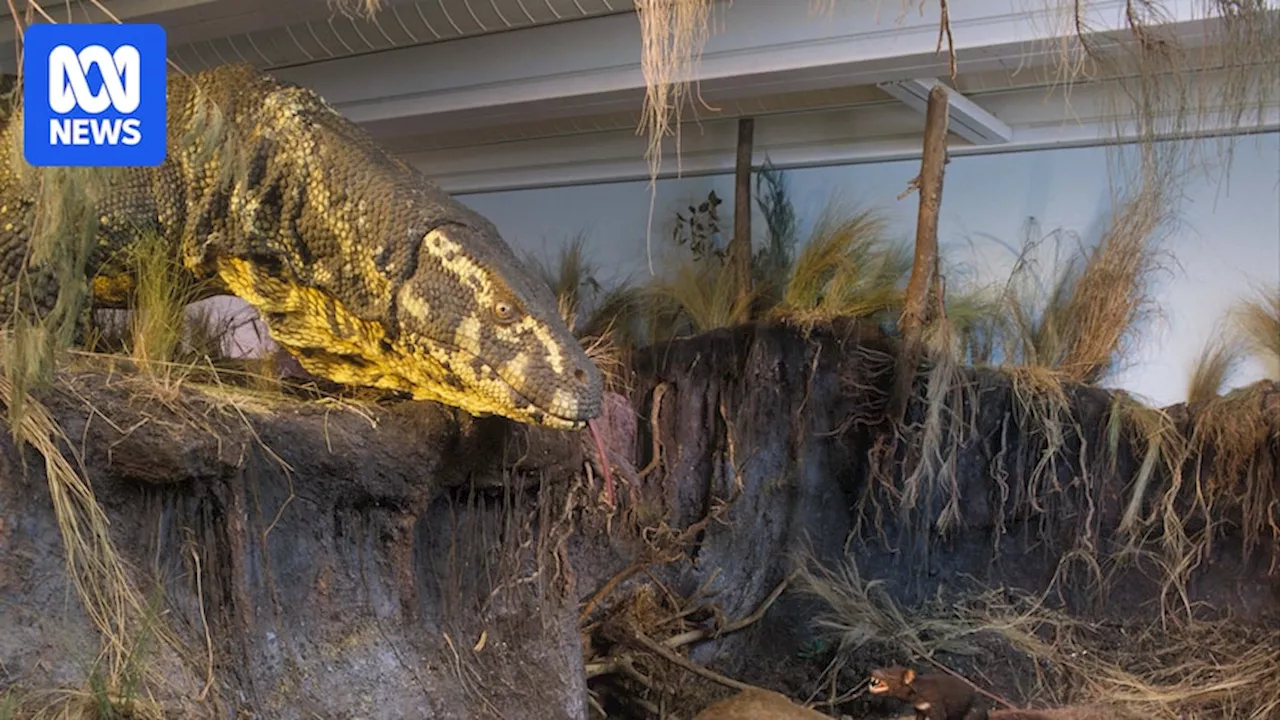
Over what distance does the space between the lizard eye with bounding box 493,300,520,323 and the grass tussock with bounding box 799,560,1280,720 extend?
7.44ft

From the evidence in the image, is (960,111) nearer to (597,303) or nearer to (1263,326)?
(1263,326)

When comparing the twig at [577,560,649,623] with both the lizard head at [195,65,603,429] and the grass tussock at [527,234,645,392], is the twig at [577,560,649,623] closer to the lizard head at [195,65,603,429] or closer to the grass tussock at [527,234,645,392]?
the grass tussock at [527,234,645,392]

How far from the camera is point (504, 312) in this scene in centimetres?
244

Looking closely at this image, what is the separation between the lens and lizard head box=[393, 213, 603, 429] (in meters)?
2.40

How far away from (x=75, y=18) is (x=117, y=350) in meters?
0.77

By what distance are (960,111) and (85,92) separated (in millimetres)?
3279

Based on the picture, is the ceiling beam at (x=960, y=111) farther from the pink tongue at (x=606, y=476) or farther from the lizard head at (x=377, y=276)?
the lizard head at (x=377, y=276)

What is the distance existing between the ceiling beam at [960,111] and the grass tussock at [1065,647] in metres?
1.85

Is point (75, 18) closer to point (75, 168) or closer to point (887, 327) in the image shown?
point (75, 168)

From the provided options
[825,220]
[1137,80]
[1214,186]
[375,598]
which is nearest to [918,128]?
[825,220]

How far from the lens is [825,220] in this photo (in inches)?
190

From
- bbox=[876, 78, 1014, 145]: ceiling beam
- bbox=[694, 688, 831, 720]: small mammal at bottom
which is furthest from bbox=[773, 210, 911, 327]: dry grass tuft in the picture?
bbox=[694, 688, 831, 720]: small mammal at bottom

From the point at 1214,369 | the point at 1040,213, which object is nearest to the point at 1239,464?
the point at 1214,369

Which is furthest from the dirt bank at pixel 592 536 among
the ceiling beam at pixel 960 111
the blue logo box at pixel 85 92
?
the ceiling beam at pixel 960 111
